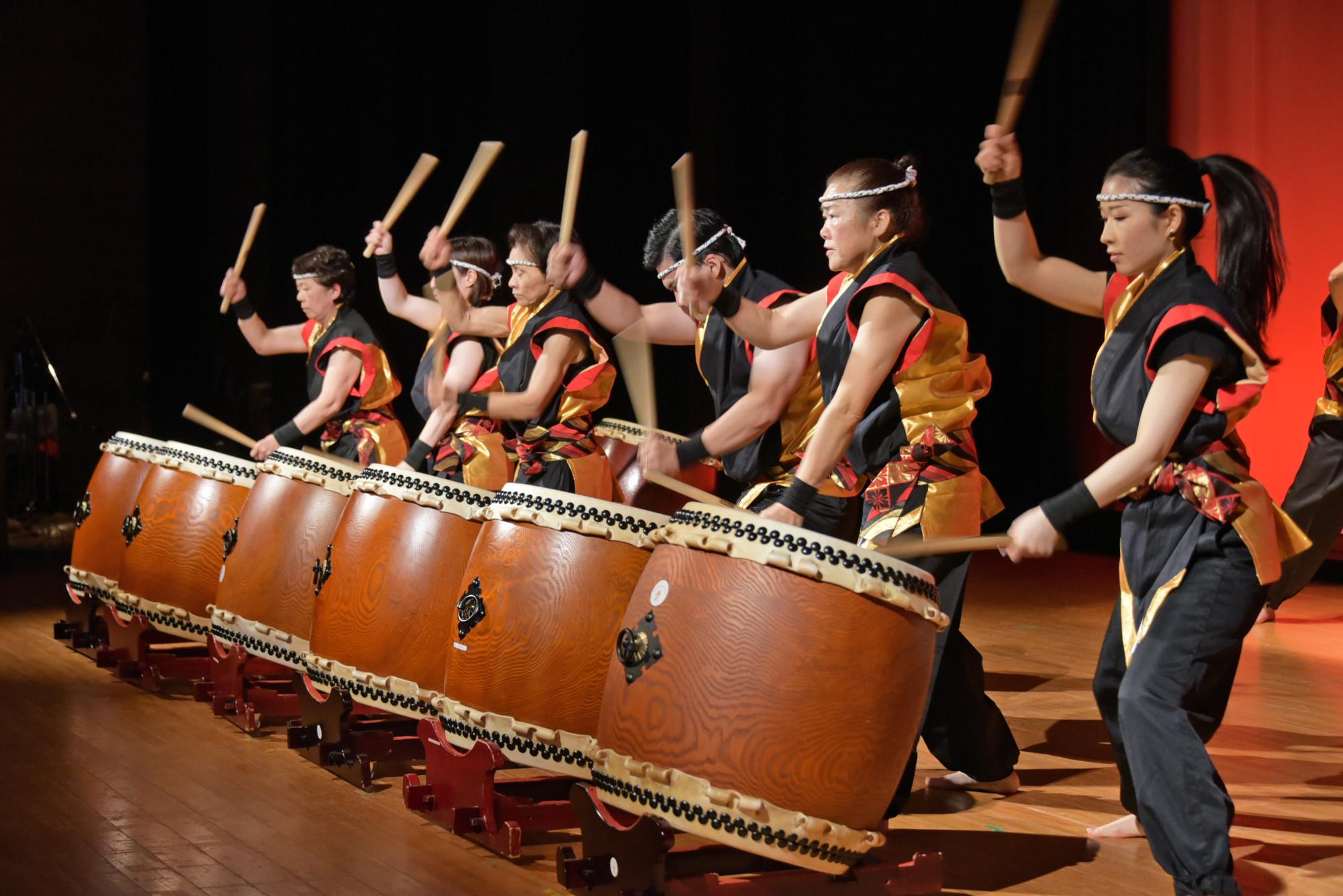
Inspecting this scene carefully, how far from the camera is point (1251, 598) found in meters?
2.24

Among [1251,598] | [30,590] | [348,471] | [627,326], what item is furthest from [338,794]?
[30,590]

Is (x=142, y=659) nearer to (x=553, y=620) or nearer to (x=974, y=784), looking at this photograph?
(x=553, y=620)

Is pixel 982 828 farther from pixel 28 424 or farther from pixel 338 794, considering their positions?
pixel 28 424

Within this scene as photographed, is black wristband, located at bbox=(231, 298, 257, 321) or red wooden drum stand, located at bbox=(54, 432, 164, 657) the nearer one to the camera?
red wooden drum stand, located at bbox=(54, 432, 164, 657)

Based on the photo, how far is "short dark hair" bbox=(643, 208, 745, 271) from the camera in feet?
9.96

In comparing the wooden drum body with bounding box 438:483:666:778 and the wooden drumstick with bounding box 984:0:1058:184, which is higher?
the wooden drumstick with bounding box 984:0:1058:184

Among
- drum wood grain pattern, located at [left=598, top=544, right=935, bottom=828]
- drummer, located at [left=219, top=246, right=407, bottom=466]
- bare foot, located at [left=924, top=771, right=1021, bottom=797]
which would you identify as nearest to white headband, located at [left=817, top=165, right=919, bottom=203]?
drum wood grain pattern, located at [left=598, top=544, right=935, bottom=828]

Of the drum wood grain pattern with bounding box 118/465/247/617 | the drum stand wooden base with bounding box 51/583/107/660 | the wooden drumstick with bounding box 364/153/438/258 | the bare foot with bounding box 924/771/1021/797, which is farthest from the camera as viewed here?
the drum stand wooden base with bounding box 51/583/107/660

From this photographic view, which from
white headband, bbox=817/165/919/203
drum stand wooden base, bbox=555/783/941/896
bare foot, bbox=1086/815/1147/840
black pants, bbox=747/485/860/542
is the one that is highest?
white headband, bbox=817/165/919/203

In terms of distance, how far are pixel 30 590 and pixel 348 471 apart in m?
3.07

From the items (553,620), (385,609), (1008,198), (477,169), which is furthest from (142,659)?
(1008,198)

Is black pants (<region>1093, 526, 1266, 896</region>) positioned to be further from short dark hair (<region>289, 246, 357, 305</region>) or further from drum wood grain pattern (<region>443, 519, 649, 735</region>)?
short dark hair (<region>289, 246, 357, 305</region>)

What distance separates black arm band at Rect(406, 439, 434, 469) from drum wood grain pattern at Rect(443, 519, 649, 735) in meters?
1.26

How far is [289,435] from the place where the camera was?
4.39m
